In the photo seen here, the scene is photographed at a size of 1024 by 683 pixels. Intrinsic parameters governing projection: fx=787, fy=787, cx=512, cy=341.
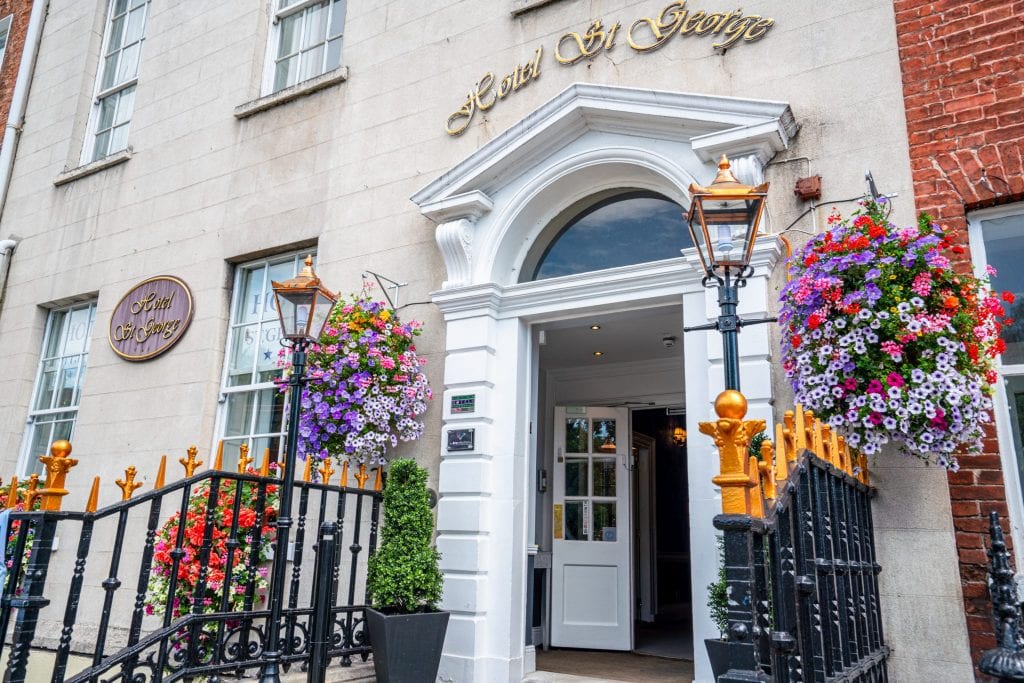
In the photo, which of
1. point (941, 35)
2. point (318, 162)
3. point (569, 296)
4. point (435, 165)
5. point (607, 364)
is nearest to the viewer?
point (941, 35)

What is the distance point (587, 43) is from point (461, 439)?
3.11 m

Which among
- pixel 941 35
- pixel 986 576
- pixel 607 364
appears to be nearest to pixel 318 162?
pixel 607 364

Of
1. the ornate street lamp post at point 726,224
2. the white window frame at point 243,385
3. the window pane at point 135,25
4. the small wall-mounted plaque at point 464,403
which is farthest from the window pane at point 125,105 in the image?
the ornate street lamp post at point 726,224

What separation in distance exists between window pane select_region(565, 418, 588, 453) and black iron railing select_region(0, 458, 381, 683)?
7.16 feet

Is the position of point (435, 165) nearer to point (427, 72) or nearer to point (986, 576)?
point (427, 72)

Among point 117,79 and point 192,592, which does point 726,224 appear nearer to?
point 192,592

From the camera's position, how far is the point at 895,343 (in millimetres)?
3479

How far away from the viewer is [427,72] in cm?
674

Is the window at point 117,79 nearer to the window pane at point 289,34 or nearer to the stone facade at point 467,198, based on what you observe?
the stone facade at point 467,198

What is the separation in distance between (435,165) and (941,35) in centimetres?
363

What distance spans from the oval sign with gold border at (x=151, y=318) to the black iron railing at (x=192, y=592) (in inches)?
59.2

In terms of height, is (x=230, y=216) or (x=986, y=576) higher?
(x=230, y=216)

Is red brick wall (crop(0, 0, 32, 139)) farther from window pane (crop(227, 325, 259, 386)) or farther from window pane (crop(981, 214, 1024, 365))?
window pane (crop(981, 214, 1024, 365))

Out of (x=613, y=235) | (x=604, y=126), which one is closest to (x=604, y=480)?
(x=613, y=235)
